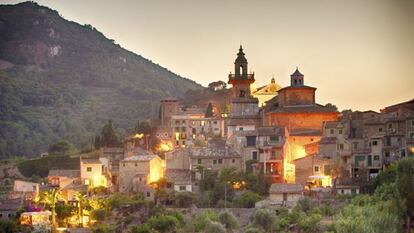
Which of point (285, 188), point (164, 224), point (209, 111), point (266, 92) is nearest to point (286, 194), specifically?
point (285, 188)

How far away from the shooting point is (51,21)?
7375cm

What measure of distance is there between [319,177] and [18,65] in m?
49.0

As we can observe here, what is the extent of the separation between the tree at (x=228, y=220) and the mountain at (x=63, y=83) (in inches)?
996

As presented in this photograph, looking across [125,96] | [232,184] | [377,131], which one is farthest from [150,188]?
[125,96]

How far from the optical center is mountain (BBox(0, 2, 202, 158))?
5206 centimetres

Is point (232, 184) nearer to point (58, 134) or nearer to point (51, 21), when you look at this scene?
point (58, 134)

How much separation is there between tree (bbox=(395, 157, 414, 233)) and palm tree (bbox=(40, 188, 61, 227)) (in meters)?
10.4

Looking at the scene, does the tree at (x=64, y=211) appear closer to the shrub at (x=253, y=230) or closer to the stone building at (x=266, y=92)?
the shrub at (x=253, y=230)

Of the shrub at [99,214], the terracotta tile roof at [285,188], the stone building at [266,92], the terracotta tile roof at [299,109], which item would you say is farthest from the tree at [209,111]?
the shrub at [99,214]

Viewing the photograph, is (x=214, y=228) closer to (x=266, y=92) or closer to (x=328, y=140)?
(x=328, y=140)

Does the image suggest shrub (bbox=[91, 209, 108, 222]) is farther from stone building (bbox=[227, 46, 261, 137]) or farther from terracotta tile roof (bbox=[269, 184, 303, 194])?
stone building (bbox=[227, 46, 261, 137])

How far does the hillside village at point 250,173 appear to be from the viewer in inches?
912

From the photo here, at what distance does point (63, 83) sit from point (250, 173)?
42.7 metres

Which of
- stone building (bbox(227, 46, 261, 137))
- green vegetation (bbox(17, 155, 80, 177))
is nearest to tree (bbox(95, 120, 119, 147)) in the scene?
green vegetation (bbox(17, 155, 80, 177))
